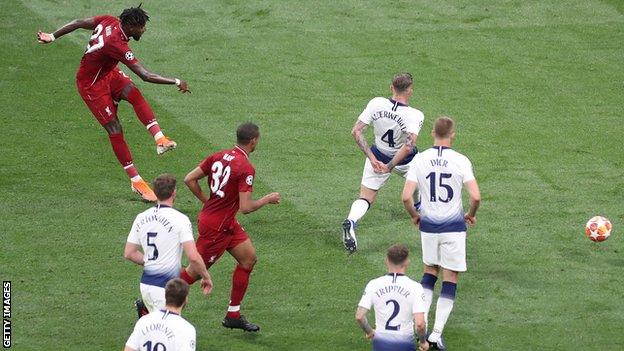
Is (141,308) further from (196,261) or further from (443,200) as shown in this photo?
(443,200)

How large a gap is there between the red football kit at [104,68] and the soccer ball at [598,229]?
6176 mm

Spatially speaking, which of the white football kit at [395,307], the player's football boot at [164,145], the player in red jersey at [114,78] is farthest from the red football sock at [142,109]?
the white football kit at [395,307]

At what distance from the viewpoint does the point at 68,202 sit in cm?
1639

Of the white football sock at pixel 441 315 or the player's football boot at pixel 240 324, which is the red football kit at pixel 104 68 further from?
the white football sock at pixel 441 315

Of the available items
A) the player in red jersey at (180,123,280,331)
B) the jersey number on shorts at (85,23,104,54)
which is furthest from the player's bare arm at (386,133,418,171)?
the jersey number on shorts at (85,23,104,54)

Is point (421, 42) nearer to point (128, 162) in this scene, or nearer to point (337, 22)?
point (337, 22)

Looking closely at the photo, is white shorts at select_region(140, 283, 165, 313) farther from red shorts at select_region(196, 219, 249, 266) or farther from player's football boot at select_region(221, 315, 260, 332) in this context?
player's football boot at select_region(221, 315, 260, 332)

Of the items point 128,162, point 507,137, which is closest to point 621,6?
point 507,137

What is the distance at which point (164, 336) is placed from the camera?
9758 millimetres

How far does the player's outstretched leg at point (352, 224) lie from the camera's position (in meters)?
14.7

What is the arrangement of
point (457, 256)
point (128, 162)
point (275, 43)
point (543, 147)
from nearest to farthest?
point (457, 256)
point (128, 162)
point (543, 147)
point (275, 43)

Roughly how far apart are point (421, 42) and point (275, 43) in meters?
2.74

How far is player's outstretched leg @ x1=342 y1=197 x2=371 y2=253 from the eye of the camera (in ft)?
48.2

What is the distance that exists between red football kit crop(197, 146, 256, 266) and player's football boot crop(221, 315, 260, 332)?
2.25 ft
